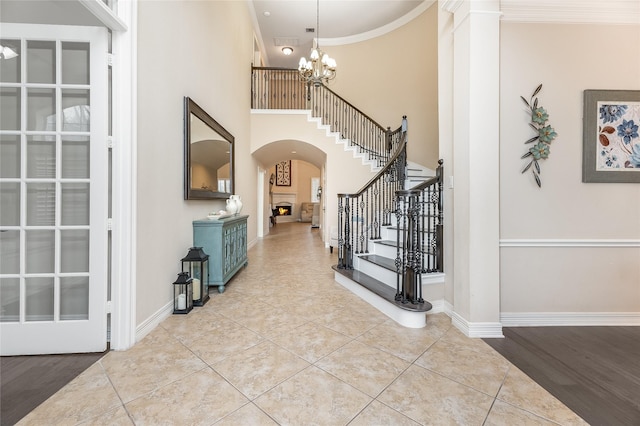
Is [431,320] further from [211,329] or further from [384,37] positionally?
[384,37]

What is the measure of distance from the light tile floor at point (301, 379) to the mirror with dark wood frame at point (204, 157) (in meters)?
1.46

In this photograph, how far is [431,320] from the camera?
8.02 ft

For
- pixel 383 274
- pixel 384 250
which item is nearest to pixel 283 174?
pixel 384 250

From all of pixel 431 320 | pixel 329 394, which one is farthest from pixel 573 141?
pixel 329 394

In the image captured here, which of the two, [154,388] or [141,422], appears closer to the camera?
[141,422]

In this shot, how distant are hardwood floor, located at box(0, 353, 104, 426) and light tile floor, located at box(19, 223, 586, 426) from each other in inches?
2.8

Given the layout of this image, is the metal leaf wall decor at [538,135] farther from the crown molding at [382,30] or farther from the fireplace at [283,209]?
the fireplace at [283,209]

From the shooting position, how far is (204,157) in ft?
10.7

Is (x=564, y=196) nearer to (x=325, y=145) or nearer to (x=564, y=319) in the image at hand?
(x=564, y=319)

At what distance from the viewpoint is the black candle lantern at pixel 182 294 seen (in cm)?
251

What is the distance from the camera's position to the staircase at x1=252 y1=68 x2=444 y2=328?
2430 millimetres

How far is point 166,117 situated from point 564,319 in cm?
415

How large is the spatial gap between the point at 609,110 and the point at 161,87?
13.4 feet

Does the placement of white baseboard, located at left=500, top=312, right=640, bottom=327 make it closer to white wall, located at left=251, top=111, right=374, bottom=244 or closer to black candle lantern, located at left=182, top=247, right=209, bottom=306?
black candle lantern, located at left=182, top=247, right=209, bottom=306
